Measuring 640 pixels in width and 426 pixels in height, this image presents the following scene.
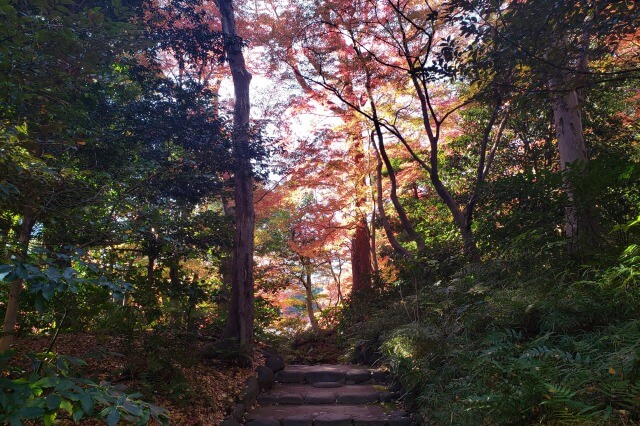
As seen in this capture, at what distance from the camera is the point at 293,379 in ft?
24.6

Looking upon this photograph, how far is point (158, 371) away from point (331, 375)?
3423mm

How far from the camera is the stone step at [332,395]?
6156 mm

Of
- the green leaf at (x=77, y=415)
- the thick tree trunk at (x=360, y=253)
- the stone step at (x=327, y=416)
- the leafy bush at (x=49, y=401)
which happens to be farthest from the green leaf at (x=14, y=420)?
the thick tree trunk at (x=360, y=253)

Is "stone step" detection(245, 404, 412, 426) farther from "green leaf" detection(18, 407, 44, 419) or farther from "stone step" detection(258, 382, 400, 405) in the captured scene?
"green leaf" detection(18, 407, 44, 419)

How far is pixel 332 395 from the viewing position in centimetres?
641

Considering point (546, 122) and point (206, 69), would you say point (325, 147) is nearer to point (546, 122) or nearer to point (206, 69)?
point (206, 69)

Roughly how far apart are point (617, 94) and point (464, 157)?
3.29m

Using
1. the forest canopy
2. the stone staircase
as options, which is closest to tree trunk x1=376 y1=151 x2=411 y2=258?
the forest canopy

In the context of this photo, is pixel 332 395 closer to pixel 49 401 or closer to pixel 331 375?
pixel 331 375

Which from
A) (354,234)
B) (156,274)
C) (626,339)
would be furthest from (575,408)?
(354,234)

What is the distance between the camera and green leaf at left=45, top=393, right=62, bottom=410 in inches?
51.0

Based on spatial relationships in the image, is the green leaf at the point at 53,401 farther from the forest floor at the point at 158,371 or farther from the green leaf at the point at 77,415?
the forest floor at the point at 158,371

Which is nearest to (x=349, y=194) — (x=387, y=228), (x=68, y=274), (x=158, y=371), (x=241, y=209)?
(x=387, y=228)

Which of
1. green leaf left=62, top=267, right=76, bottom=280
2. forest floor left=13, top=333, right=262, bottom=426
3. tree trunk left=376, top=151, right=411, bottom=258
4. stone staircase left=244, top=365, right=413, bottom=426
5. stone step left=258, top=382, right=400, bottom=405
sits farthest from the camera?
tree trunk left=376, top=151, right=411, bottom=258
